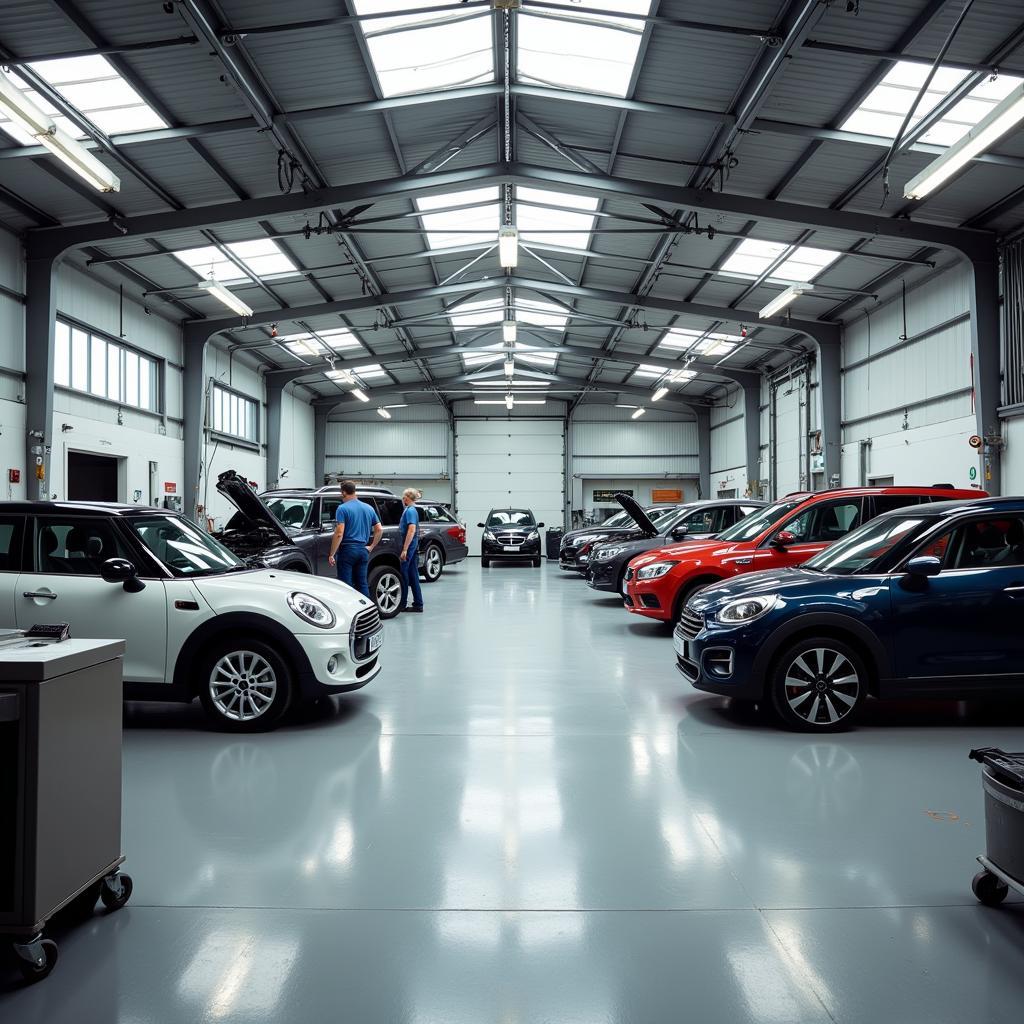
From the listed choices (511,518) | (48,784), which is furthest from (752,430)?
(48,784)

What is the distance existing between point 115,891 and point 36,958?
18.0 inches

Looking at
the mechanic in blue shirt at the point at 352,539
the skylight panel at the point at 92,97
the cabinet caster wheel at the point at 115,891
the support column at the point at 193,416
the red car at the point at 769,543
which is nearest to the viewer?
the cabinet caster wheel at the point at 115,891

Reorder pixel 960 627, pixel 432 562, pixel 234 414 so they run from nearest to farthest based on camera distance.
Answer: pixel 960 627 < pixel 432 562 < pixel 234 414

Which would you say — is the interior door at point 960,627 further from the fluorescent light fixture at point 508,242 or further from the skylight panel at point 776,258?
the skylight panel at point 776,258

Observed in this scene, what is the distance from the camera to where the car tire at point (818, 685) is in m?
5.25

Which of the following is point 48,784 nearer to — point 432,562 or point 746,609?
point 746,609

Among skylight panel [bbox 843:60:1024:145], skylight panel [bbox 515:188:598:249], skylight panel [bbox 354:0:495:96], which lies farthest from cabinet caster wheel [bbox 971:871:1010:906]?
skylight panel [bbox 515:188:598:249]

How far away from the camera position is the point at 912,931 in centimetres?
271

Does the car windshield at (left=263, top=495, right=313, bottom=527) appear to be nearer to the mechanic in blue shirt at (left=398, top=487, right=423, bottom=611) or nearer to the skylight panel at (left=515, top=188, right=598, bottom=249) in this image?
the mechanic in blue shirt at (left=398, top=487, right=423, bottom=611)

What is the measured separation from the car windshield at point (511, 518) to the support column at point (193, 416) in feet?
24.3

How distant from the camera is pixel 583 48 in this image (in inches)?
389

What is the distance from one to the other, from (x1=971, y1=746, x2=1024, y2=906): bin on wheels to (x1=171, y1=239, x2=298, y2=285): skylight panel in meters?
15.2

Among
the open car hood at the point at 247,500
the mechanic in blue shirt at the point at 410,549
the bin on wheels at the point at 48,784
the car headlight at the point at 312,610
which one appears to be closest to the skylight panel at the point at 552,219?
the mechanic in blue shirt at the point at 410,549

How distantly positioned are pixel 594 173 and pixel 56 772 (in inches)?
490
